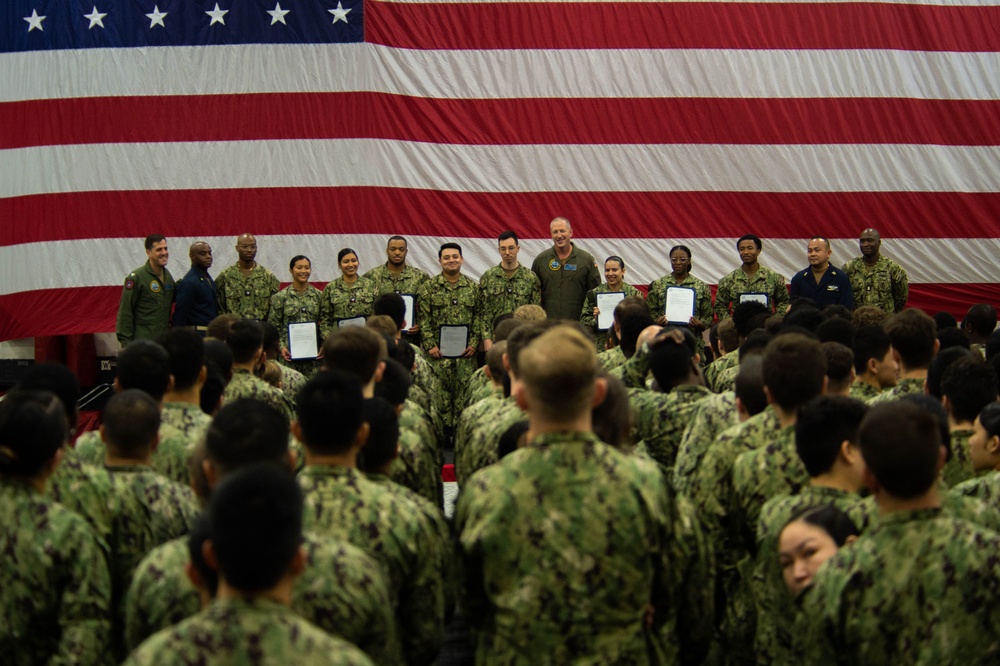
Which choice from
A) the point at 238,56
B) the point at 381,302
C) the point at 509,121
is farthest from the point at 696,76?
the point at 381,302

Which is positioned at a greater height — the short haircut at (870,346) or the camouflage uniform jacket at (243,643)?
the short haircut at (870,346)

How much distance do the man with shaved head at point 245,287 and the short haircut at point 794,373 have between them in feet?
25.0

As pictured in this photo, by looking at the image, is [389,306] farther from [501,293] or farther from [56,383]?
[56,383]

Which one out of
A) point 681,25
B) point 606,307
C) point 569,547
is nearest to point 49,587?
point 569,547

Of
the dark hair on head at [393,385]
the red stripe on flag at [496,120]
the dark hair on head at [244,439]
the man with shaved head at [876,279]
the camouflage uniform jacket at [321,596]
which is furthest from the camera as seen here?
the red stripe on flag at [496,120]

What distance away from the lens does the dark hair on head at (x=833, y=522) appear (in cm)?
269

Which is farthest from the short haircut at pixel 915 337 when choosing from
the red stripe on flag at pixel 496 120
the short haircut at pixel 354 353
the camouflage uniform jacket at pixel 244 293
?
the camouflage uniform jacket at pixel 244 293

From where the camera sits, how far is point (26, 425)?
2.79 metres

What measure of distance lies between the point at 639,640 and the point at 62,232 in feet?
32.4

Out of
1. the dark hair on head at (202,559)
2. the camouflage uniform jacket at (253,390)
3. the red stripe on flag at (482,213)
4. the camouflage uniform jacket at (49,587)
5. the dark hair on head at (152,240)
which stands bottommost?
the camouflage uniform jacket at (49,587)

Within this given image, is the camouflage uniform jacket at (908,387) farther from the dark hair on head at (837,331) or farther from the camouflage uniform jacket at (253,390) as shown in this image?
the camouflage uniform jacket at (253,390)

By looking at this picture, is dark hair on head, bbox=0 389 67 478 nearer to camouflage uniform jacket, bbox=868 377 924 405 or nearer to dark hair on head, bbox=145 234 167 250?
camouflage uniform jacket, bbox=868 377 924 405

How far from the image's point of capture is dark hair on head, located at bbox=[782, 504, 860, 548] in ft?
8.82

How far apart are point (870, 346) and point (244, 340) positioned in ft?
9.10
